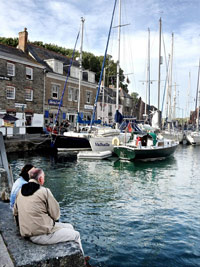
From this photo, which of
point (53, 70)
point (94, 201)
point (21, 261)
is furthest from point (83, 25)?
point (21, 261)

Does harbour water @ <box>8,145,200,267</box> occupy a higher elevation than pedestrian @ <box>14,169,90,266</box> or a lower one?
lower

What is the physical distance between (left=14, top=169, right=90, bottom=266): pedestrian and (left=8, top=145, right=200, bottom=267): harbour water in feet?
7.38

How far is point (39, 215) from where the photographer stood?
12.6ft

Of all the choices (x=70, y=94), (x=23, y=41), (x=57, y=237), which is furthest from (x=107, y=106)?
(x=57, y=237)

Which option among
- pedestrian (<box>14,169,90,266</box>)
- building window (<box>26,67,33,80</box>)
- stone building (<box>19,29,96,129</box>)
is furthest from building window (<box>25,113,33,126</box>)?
pedestrian (<box>14,169,90,266</box>)

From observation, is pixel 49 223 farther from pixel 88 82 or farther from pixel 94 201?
pixel 88 82

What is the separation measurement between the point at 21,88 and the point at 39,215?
29.5 m

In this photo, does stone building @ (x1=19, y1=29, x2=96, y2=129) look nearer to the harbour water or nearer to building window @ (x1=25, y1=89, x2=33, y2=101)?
building window @ (x1=25, y1=89, x2=33, y2=101)

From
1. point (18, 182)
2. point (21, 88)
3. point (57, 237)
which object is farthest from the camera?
point (21, 88)

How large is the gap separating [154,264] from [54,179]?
30.8 ft

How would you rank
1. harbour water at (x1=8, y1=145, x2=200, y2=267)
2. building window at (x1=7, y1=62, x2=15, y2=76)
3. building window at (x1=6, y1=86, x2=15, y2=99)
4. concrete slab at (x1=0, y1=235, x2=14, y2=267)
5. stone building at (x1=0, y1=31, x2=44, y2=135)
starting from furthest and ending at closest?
building window at (x1=7, y1=62, x2=15, y2=76) → building window at (x1=6, y1=86, x2=15, y2=99) → stone building at (x1=0, y1=31, x2=44, y2=135) → harbour water at (x1=8, y1=145, x2=200, y2=267) → concrete slab at (x1=0, y1=235, x2=14, y2=267)

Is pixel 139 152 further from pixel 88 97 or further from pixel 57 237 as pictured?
pixel 88 97

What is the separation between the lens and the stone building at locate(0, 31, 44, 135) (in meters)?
29.0

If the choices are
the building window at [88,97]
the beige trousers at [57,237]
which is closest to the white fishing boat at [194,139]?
the building window at [88,97]
